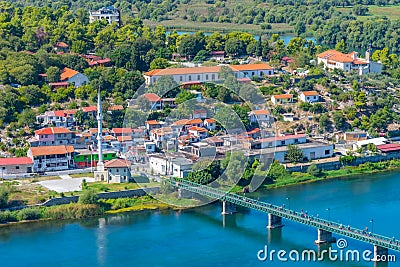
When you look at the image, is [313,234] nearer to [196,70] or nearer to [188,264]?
[188,264]

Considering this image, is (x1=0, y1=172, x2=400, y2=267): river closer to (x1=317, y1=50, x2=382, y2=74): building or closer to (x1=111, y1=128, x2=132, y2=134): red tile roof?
(x1=111, y1=128, x2=132, y2=134): red tile roof

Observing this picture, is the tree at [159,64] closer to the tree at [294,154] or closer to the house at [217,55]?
the house at [217,55]

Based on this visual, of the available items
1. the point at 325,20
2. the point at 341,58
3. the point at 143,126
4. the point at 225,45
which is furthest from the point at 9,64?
the point at 325,20

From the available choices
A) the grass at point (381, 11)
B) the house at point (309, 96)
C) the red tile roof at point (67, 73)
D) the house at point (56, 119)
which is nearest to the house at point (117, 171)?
the house at point (56, 119)

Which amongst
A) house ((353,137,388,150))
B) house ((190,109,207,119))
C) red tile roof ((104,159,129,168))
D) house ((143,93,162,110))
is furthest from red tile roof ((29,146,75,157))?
house ((353,137,388,150))

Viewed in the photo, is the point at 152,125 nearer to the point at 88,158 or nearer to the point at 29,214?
the point at 88,158
